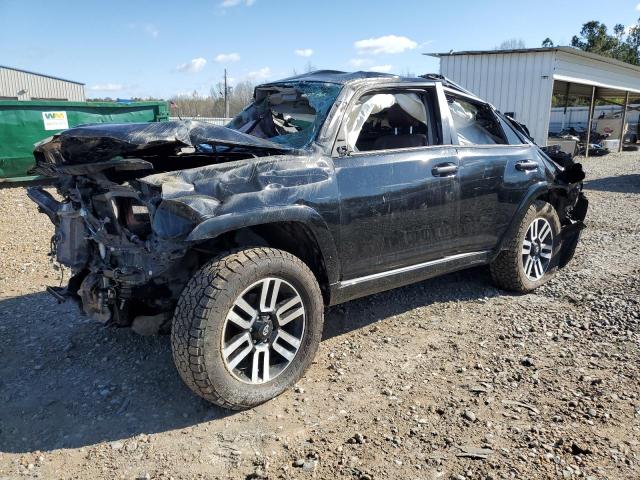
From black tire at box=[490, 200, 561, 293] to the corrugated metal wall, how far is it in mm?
13117

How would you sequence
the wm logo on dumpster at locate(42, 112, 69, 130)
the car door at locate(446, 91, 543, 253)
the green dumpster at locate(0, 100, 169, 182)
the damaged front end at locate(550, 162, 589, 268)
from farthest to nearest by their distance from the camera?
the wm logo on dumpster at locate(42, 112, 69, 130)
the green dumpster at locate(0, 100, 169, 182)
the damaged front end at locate(550, 162, 589, 268)
the car door at locate(446, 91, 543, 253)

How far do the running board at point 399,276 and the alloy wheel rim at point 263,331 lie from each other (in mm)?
404

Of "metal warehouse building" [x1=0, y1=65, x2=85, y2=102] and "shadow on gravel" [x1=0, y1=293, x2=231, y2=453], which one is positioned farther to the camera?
"metal warehouse building" [x1=0, y1=65, x2=85, y2=102]

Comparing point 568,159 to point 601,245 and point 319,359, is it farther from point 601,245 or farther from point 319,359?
point 319,359

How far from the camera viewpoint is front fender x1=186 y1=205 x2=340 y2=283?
275 centimetres

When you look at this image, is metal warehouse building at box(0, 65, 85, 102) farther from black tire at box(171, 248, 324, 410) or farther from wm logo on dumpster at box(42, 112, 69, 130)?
black tire at box(171, 248, 324, 410)

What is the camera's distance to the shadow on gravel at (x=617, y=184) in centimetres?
1215

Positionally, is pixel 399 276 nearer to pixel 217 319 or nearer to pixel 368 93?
pixel 368 93

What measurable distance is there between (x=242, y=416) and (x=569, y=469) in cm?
172

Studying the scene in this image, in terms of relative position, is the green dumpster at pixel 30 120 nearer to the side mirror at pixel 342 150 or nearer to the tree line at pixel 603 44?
the side mirror at pixel 342 150

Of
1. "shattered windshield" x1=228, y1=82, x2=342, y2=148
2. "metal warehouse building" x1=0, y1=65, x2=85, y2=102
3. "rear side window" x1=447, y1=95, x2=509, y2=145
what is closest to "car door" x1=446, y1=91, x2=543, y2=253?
"rear side window" x1=447, y1=95, x2=509, y2=145

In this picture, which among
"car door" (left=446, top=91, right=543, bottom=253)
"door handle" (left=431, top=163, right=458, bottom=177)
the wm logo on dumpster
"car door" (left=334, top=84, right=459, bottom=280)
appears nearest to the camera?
"car door" (left=334, top=84, right=459, bottom=280)

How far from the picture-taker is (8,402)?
10.6 feet

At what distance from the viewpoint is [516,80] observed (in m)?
16.8
